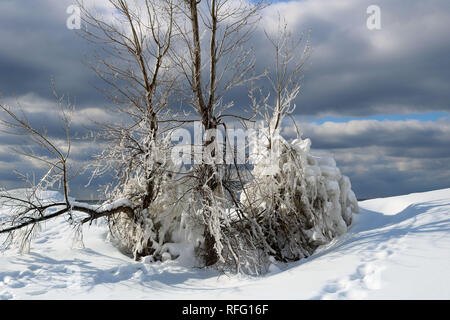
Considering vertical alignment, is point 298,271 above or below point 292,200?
below

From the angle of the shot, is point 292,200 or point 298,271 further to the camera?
point 292,200

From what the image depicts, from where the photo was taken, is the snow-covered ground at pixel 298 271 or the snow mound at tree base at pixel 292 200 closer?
the snow-covered ground at pixel 298 271

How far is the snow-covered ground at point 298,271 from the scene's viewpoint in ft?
14.0

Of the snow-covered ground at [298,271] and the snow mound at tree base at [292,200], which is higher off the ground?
the snow mound at tree base at [292,200]

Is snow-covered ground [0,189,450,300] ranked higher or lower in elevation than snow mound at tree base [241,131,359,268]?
lower

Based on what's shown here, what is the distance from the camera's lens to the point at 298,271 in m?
5.28

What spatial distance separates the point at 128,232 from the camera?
7.86 meters

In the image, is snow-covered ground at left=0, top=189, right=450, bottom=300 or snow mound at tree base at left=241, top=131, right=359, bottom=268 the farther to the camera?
snow mound at tree base at left=241, top=131, right=359, bottom=268

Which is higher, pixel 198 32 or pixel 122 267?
pixel 198 32

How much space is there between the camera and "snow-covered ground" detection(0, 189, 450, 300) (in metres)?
4.25

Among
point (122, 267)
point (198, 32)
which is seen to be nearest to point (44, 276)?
point (122, 267)

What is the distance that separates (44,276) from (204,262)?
2779 millimetres
